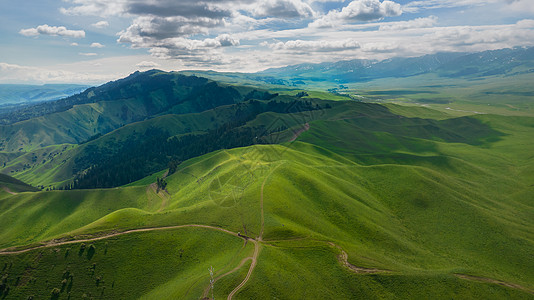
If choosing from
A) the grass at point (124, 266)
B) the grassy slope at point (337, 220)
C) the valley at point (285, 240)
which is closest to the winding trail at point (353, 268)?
the valley at point (285, 240)

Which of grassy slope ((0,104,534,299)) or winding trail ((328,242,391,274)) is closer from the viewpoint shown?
grassy slope ((0,104,534,299))

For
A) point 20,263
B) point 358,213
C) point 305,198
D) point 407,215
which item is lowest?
point 407,215

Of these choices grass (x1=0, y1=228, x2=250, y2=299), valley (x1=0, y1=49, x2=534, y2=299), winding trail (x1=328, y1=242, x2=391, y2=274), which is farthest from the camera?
grass (x1=0, y1=228, x2=250, y2=299)

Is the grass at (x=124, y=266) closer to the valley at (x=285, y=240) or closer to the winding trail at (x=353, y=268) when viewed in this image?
the valley at (x=285, y=240)

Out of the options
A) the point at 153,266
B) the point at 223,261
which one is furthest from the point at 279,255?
the point at 153,266

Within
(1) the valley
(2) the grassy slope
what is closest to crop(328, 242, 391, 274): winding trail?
(1) the valley

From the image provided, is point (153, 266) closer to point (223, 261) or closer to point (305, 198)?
point (223, 261)

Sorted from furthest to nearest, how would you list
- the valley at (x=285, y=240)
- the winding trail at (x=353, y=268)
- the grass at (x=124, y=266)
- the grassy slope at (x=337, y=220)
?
1. the grass at (x=124, y=266)
2. the winding trail at (x=353, y=268)
3. the grassy slope at (x=337, y=220)
4. the valley at (x=285, y=240)

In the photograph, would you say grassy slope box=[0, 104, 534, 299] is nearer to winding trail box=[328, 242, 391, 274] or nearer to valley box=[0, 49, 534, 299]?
valley box=[0, 49, 534, 299]

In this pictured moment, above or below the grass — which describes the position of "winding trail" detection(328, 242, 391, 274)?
below
